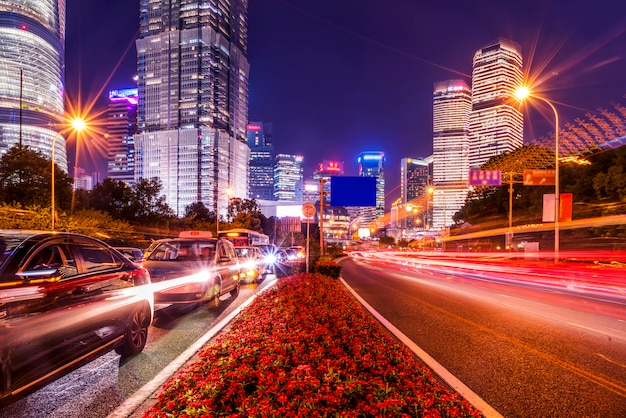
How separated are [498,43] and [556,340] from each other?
196m

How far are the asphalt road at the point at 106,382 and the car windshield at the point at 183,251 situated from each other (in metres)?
2.56

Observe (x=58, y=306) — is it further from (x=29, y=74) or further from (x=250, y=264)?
(x=29, y=74)

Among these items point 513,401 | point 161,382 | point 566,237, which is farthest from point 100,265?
point 566,237

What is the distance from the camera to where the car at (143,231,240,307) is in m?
9.25

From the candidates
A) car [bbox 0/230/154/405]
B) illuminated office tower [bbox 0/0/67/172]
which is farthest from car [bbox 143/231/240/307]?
illuminated office tower [bbox 0/0/67/172]

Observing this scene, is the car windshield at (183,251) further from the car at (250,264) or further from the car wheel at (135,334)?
the car at (250,264)

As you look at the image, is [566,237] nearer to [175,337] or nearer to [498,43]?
[175,337]

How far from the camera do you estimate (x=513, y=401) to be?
462cm

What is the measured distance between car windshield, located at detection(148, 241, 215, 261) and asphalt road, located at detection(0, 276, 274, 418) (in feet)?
8.39

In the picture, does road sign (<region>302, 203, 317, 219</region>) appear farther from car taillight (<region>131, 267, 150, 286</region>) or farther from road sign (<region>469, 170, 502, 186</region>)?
road sign (<region>469, 170, 502, 186</region>)

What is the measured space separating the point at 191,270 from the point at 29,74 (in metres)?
187

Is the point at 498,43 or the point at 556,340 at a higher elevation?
the point at 498,43

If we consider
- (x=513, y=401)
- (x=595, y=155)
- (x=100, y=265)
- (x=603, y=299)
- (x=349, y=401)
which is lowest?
(x=603, y=299)

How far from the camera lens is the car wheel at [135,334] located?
6.02 meters
